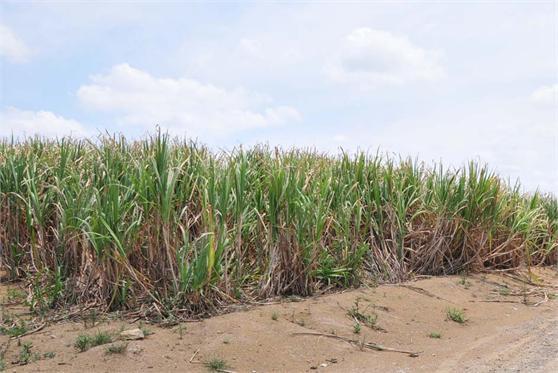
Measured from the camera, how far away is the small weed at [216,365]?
4441 millimetres

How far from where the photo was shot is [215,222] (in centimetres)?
560

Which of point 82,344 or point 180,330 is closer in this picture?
point 82,344

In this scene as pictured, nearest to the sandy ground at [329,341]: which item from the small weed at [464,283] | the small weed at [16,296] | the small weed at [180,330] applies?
the small weed at [180,330]

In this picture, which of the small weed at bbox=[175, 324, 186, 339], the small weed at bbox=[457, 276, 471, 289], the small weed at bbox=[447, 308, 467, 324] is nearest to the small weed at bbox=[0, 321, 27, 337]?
the small weed at bbox=[175, 324, 186, 339]

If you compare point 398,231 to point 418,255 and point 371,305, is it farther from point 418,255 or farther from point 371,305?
point 371,305

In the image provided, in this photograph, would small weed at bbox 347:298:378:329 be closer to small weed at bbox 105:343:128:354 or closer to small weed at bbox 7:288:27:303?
small weed at bbox 105:343:128:354

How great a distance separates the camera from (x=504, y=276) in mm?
8844

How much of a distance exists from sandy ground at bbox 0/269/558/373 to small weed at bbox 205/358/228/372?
0.04m

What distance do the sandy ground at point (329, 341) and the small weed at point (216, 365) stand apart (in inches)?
1.7

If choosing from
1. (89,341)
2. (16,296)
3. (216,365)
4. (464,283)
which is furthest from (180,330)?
(464,283)

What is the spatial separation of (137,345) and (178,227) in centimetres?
146

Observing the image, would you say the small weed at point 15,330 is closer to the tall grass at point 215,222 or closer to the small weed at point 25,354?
the small weed at point 25,354

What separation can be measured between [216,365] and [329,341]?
1.18m

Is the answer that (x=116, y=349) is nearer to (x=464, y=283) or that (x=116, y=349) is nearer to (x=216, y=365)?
(x=216, y=365)
